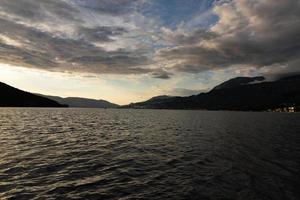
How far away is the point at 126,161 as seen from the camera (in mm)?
32719

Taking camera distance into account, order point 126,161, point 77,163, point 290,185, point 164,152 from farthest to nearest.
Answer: point 164,152
point 126,161
point 77,163
point 290,185

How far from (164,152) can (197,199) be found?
20.0 m

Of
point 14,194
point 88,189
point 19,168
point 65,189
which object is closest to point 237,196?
point 88,189

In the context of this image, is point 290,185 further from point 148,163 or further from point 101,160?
point 101,160

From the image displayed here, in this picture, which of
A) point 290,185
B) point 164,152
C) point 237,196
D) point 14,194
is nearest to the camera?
point 14,194

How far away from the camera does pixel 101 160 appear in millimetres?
32812

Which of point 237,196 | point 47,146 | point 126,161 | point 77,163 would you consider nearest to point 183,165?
point 126,161

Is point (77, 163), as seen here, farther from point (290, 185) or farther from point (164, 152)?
point (290, 185)

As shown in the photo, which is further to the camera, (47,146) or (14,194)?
(47,146)

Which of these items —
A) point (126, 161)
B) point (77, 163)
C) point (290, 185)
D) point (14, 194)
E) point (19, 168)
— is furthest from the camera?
point (126, 161)

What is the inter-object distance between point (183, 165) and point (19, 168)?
19.9 metres

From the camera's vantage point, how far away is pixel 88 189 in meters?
21.2

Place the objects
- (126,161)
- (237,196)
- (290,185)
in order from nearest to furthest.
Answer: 1. (237,196)
2. (290,185)
3. (126,161)

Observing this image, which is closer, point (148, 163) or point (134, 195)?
point (134, 195)
